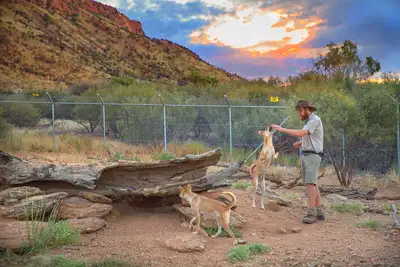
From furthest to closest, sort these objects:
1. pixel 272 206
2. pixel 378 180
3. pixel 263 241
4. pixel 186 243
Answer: pixel 378 180, pixel 272 206, pixel 263 241, pixel 186 243

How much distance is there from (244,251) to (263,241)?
98cm

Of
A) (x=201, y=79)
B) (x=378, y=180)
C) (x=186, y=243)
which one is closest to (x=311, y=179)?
(x=186, y=243)

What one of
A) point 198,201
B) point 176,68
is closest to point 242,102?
point 198,201

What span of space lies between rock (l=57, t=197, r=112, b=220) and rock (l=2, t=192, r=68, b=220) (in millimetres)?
197

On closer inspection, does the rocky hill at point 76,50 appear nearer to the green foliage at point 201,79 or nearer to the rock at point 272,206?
the green foliage at point 201,79

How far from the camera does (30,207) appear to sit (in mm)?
6980

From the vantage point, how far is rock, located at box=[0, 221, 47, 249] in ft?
19.3

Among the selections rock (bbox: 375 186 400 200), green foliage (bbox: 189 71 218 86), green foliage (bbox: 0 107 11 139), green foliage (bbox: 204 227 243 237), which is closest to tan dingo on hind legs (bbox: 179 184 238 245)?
green foliage (bbox: 204 227 243 237)

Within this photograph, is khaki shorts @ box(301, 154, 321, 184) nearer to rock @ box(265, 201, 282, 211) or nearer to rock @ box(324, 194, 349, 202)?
rock @ box(265, 201, 282, 211)

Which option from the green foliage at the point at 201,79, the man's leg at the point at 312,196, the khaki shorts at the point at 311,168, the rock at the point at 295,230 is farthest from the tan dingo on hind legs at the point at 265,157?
the green foliage at the point at 201,79

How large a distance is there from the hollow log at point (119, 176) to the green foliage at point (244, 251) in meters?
1.98

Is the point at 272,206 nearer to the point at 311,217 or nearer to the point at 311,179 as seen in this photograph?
the point at 311,217

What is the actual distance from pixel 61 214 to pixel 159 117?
12.6m

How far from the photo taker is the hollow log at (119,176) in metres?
7.39
